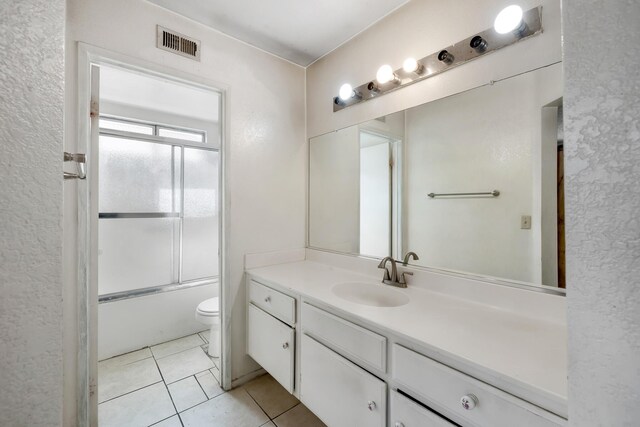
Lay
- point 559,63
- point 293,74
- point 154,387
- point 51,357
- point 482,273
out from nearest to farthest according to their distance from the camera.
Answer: point 51,357
point 559,63
point 482,273
point 154,387
point 293,74

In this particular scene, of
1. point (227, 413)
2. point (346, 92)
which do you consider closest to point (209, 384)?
point (227, 413)

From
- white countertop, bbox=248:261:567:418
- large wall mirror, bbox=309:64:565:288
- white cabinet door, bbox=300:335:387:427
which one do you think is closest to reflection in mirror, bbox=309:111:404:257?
large wall mirror, bbox=309:64:565:288

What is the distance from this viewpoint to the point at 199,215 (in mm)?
2850

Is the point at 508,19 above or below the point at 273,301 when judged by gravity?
above

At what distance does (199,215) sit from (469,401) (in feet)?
9.02

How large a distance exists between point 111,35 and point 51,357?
5.35 ft

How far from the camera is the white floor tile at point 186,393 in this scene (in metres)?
1.65

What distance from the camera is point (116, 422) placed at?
1.51 meters

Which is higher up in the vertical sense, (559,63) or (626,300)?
(559,63)

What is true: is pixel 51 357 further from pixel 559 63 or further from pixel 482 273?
pixel 559 63

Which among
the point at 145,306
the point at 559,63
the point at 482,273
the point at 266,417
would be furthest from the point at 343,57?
the point at 145,306

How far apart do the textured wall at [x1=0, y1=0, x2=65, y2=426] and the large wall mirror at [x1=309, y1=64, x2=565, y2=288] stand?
1.46 m

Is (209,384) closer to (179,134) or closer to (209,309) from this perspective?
(209,309)

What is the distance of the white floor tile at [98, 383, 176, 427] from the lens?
4.96ft
